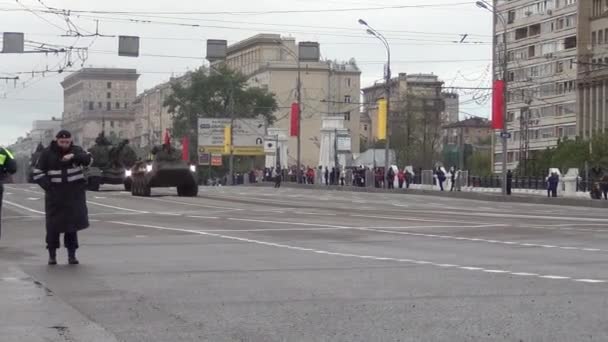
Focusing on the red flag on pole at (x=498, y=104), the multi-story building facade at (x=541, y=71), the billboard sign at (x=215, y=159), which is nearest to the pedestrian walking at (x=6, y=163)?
the red flag on pole at (x=498, y=104)

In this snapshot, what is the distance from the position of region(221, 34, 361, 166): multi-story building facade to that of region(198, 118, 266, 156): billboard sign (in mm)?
24220

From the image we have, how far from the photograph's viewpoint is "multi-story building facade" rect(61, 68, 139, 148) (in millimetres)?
113500

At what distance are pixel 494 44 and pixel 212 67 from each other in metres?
Result: 63.6

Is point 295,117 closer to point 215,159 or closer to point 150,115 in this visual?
point 215,159

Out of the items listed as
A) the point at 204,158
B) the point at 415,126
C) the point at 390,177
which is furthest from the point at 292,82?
the point at 390,177

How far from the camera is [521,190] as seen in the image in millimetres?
71000

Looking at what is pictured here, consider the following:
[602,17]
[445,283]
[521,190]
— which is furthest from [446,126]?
[445,283]

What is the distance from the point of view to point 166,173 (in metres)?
51.9

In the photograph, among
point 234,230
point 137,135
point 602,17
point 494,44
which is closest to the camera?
point 234,230

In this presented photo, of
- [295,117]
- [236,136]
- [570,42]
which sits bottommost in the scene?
[236,136]

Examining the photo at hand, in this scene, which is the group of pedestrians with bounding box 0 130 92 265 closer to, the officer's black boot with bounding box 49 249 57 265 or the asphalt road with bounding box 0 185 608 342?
the officer's black boot with bounding box 49 249 57 265

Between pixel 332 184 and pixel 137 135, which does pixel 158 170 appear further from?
pixel 137 135

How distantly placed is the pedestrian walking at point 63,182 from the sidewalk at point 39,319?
7.29 feet

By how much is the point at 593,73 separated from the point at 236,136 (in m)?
34.9
